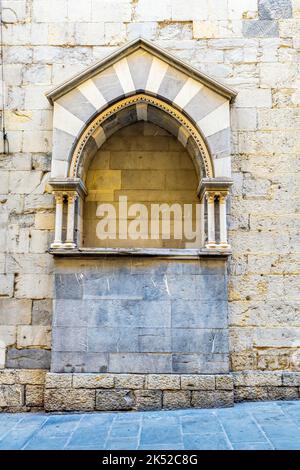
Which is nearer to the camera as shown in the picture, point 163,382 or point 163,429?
point 163,429

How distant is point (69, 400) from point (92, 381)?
31 centimetres

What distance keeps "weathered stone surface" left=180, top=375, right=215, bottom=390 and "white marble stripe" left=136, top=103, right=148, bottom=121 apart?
3131mm

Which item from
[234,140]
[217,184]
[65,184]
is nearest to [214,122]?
[234,140]

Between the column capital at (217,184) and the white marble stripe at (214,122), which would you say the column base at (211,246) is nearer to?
the column capital at (217,184)

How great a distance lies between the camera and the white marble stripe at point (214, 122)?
4.38m

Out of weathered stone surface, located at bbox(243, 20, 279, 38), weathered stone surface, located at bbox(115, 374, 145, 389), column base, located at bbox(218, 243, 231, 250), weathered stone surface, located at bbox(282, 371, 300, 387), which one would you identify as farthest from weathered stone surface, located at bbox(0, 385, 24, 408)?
weathered stone surface, located at bbox(243, 20, 279, 38)

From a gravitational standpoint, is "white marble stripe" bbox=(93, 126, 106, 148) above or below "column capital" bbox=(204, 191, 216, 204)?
above

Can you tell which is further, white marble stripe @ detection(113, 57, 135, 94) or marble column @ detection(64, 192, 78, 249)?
white marble stripe @ detection(113, 57, 135, 94)

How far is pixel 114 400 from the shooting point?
4.02 meters

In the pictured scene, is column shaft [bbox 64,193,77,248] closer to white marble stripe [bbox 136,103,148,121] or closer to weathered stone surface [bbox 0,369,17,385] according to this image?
white marble stripe [bbox 136,103,148,121]

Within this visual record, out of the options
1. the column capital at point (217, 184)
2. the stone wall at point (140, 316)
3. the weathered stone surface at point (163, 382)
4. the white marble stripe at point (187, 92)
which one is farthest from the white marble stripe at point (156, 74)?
the weathered stone surface at point (163, 382)

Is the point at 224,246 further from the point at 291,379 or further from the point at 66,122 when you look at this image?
the point at 66,122

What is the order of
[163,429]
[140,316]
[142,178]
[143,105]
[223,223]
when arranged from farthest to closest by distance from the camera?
[142,178], [143,105], [223,223], [140,316], [163,429]

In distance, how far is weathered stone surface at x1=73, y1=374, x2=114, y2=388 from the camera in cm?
404
